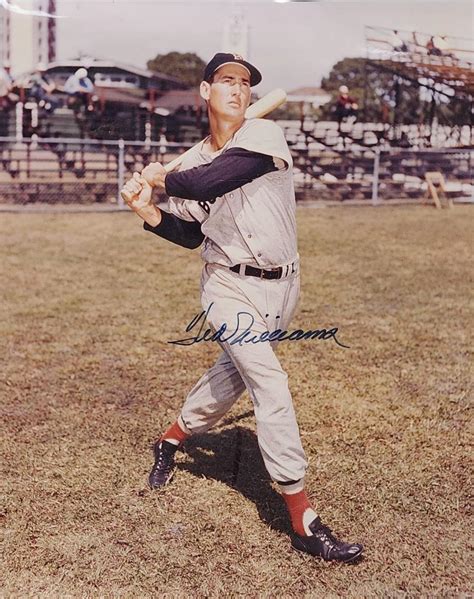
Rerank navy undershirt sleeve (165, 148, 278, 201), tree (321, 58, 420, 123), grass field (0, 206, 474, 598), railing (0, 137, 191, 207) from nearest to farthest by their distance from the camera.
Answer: navy undershirt sleeve (165, 148, 278, 201) < grass field (0, 206, 474, 598) < railing (0, 137, 191, 207) < tree (321, 58, 420, 123)

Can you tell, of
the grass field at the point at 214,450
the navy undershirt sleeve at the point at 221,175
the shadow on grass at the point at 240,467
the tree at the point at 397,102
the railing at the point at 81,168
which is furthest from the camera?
the tree at the point at 397,102

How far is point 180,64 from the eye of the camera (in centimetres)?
4303

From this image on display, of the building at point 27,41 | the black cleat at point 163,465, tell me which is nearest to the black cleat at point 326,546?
the black cleat at point 163,465

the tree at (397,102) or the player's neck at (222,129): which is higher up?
the tree at (397,102)

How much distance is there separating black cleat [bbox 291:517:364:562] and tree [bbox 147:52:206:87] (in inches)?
1532

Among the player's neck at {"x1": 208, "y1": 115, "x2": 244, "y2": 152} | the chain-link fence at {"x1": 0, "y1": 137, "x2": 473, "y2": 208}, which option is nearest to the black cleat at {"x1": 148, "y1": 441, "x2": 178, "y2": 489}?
the player's neck at {"x1": 208, "y1": 115, "x2": 244, "y2": 152}

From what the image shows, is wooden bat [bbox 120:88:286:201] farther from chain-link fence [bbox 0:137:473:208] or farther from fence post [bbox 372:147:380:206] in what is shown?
fence post [bbox 372:147:380:206]

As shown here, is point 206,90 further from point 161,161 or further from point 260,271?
point 161,161

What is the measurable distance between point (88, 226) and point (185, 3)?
28.2 feet

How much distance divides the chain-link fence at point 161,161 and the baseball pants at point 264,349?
45.0ft

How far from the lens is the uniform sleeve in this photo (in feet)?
10.0

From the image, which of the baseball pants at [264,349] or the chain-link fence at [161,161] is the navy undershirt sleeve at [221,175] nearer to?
the baseball pants at [264,349]

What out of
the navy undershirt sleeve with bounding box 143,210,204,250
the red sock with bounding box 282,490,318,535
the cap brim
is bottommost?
the red sock with bounding box 282,490,318,535

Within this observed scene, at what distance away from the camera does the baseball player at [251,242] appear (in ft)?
10.2
